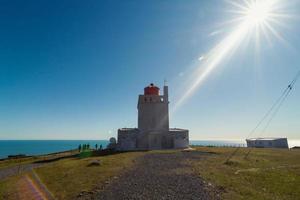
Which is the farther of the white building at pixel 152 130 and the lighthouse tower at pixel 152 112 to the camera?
the lighthouse tower at pixel 152 112

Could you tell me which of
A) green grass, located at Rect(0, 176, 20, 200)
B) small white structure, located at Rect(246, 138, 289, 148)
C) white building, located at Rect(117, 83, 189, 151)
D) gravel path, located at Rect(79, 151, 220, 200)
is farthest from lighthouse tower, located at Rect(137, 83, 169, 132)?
green grass, located at Rect(0, 176, 20, 200)

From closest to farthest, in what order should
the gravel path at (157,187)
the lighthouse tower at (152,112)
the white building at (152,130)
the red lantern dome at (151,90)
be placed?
1. the gravel path at (157,187)
2. the white building at (152,130)
3. the lighthouse tower at (152,112)
4. the red lantern dome at (151,90)

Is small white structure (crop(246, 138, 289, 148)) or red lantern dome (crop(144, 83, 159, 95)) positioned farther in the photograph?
small white structure (crop(246, 138, 289, 148))

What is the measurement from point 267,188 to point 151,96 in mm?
34987

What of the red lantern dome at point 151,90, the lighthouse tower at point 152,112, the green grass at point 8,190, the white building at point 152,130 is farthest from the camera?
the red lantern dome at point 151,90

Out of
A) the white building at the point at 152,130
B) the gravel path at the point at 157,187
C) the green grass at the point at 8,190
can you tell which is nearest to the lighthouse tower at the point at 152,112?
the white building at the point at 152,130

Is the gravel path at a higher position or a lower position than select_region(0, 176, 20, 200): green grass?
higher

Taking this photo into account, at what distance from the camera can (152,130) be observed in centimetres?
4600

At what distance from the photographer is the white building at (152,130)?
45562 millimetres

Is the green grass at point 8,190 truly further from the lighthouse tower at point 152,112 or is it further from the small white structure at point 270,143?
the small white structure at point 270,143

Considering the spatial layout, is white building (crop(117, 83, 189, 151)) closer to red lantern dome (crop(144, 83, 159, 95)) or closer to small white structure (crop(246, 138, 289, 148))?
red lantern dome (crop(144, 83, 159, 95))

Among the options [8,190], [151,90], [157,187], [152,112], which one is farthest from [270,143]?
[8,190]

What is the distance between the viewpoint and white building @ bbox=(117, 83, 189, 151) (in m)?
45.6

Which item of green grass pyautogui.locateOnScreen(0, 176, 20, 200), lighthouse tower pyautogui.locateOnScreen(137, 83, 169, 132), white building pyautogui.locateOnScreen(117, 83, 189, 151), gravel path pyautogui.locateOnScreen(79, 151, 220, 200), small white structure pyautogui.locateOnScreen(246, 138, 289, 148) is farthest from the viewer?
small white structure pyautogui.locateOnScreen(246, 138, 289, 148)
